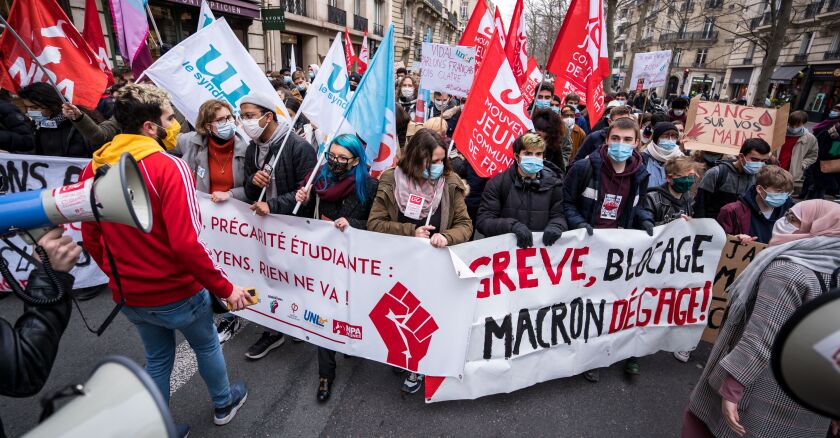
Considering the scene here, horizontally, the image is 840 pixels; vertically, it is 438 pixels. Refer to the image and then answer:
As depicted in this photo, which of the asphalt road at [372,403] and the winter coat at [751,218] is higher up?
the winter coat at [751,218]

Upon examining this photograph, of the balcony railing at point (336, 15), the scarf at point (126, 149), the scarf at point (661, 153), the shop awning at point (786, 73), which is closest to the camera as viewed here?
the scarf at point (126, 149)

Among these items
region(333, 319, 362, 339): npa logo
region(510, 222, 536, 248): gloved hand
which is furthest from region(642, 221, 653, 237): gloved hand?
region(333, 319, 362, 339): npa logo

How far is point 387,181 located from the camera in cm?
277

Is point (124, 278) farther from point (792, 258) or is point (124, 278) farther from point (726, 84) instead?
point (726, 84)

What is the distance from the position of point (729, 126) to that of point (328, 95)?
5.55 m

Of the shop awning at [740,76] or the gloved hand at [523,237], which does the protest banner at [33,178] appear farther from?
the shop awning at [740,76]

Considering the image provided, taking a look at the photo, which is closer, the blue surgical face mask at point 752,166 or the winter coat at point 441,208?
the winter coat at point 441,208

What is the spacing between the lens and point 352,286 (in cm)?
266

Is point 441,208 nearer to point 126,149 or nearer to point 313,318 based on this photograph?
point 313,318

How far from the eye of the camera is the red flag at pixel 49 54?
11.9ft

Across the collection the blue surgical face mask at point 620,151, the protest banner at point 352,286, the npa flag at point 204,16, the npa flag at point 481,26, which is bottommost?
the protest banner at point 352,286

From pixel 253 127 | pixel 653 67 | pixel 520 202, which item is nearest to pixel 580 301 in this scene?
pixel 520 202

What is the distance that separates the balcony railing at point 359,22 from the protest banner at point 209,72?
24002 millimetres

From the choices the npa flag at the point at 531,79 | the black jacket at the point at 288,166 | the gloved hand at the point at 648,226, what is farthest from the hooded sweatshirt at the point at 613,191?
the npa flag at the point at 531,79
